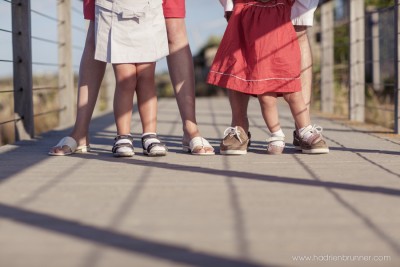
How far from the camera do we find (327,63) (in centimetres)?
570

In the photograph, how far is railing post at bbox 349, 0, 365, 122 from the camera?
4727 millimetres

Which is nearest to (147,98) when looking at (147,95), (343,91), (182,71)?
(147,95)

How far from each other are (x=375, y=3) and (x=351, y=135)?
4.35 m

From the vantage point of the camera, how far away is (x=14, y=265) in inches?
50.0

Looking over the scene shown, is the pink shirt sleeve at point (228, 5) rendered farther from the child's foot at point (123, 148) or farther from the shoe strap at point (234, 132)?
the child's foot at point (123, 148)

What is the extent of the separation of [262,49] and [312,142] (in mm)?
376

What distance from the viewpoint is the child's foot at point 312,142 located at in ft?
9.21

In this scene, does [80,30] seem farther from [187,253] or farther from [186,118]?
[187,253]

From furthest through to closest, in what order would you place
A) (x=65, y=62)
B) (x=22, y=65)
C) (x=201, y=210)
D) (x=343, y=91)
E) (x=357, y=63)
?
(x=343, y=91), (x=357, y=63), (x=65, y=62), (x=22, y=65), (x=201, y=210)

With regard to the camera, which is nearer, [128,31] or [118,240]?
[118,240]

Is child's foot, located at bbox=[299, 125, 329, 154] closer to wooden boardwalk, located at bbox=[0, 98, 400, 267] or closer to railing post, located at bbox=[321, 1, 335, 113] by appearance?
wooden boardwalk, located at bbox=[0, 98, 400, 267]

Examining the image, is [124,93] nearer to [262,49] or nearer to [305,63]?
[262,49]

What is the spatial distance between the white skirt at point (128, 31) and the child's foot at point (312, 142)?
0.59 meters

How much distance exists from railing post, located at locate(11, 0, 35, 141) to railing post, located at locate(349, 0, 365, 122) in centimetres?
203
